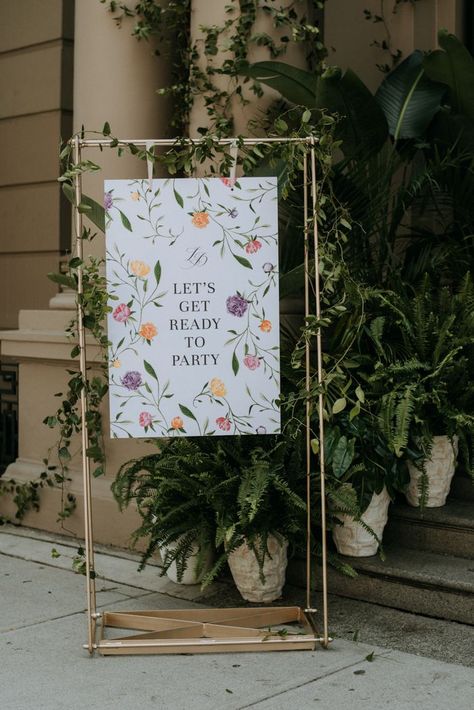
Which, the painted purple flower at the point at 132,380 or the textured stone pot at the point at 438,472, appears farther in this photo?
the textured stone pot at the point at 438,472

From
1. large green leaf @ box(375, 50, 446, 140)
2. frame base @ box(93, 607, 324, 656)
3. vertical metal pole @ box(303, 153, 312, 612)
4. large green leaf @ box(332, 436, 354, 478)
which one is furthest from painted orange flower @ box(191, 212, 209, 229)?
large green leaf @ box(375, 50, 446, 140)

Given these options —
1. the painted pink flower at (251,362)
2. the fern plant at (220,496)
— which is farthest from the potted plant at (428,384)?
the painted pink flower at (251,362)

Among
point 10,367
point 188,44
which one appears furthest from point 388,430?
point 10,367

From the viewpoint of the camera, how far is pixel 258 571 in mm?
5230

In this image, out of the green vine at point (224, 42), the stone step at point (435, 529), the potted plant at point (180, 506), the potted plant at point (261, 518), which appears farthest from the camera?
the green vine at point (224, 42)

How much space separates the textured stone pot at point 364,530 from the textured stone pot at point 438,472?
9.4 inches

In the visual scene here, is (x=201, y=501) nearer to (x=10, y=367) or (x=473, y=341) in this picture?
(x=473, y=341)

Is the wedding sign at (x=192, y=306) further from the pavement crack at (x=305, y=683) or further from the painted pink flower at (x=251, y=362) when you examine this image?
the pavement crack at (x=305, y=683)

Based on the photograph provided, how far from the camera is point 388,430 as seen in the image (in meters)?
5.06

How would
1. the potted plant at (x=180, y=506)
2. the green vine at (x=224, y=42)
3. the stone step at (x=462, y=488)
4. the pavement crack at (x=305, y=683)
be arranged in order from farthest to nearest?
the green vine at (x=224, y=42), the stone step at (x=462, y=488), the potted plant at (x=180, y=506), the pavement crack at (x=305, y=683)

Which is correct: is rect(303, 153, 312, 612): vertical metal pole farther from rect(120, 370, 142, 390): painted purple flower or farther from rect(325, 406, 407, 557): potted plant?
rect(120, 370, 142, 390): painted purple flower

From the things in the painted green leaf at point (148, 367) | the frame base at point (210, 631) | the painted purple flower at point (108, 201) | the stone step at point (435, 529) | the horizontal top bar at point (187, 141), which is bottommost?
the frame base at point (210, 631)

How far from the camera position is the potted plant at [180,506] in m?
5.21

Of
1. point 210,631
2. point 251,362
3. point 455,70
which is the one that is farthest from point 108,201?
point 455,70
